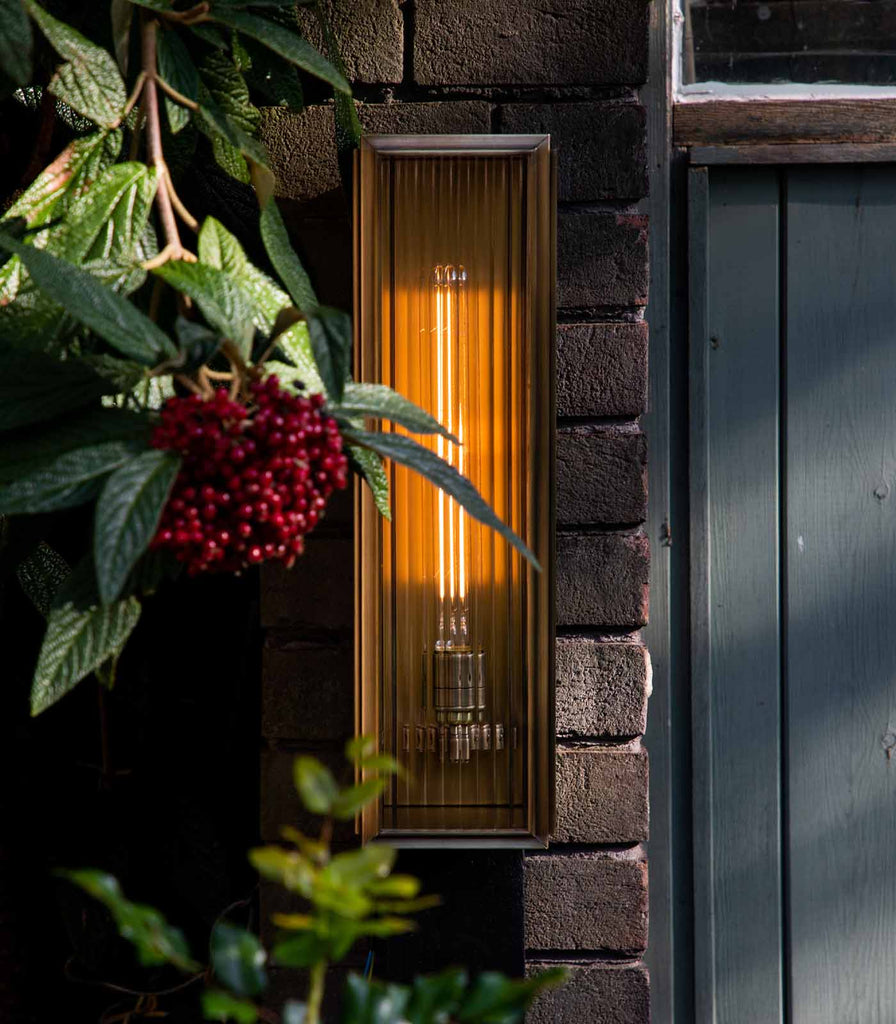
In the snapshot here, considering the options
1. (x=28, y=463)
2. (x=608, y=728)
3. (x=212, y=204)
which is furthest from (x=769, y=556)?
(x=28, y=463)

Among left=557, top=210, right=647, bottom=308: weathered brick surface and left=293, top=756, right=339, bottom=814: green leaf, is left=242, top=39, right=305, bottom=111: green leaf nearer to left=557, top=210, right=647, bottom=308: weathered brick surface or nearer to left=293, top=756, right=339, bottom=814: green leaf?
left=557, top=210, right=647, bottom=308: weathered brick surface

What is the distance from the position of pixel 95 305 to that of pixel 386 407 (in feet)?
0.76

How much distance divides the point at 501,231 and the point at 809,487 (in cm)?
62

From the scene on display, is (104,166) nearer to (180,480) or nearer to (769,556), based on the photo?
(180,480)

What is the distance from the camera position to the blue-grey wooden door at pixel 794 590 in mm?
1365

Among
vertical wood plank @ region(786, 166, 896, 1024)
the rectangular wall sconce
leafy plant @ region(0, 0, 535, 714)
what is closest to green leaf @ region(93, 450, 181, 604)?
leafy plant @ region(0, 0, 535, 714)

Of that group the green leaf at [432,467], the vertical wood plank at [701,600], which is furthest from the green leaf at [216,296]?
the vertical wood plank at [701,600]

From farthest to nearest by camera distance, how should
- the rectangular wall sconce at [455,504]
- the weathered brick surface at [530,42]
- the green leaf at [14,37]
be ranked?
the weathered brick surface at [530,42], the rectangular wall sconce at [455,504], the green leaf at [14,37]

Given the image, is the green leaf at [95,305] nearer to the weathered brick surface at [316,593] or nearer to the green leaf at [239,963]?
the green leaf at [239,963]

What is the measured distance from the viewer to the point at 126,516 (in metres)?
0.68

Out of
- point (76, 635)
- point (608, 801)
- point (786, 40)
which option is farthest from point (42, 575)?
point (786, 40)

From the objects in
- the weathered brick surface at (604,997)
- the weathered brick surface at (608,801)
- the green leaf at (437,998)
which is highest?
the green leaf at (437,998)

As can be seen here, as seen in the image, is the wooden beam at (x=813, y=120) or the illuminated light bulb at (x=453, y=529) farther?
A: the wooden beam at (x=813, y=120)

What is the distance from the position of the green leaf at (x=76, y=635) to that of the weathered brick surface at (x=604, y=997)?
76 centimetres
